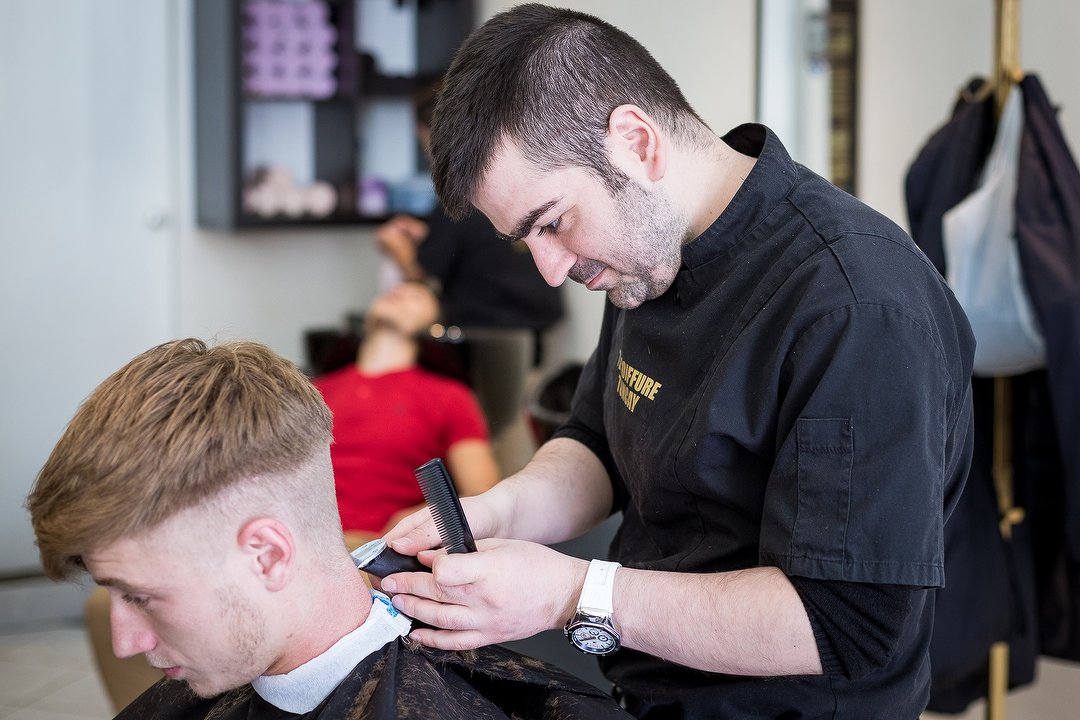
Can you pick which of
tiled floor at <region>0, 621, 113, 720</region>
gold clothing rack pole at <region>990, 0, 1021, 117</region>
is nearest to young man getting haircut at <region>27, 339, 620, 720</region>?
gold clothing rack pole at <region>990, 0, 1021, 117</region>

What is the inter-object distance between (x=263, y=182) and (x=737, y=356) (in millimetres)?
3155

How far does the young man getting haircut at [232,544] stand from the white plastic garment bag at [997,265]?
1.26 meters

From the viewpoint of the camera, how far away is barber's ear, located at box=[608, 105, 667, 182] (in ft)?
3.89

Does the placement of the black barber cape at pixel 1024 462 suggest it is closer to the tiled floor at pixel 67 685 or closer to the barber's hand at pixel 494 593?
the tiled floor at pixel 67 685

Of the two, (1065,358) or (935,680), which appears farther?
(935,680)

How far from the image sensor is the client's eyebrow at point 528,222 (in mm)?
1199

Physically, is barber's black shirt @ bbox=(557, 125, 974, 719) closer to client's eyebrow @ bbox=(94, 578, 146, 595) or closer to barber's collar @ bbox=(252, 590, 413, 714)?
barber's collar @ bbox=(252, 590, 413, 714)

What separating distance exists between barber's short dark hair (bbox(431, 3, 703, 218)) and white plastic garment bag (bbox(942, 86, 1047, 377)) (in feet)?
3.73

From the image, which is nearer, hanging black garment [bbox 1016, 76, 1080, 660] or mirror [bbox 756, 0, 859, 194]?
hanging black garment [bbox 1016, 76, 1080, 660]

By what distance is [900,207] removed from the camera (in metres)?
2.82

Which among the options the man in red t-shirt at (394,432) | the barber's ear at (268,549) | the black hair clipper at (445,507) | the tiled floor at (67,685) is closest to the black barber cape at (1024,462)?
the tiled floor at (67,685)

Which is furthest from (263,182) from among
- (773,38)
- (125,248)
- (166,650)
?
(166,650)

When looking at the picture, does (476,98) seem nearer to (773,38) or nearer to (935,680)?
(773,38)

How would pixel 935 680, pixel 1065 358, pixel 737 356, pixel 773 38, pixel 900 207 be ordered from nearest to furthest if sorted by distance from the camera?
→ pixel 737 356, pixel 1065 358, pixel 935 680, pixel 773 38, pixel 900 207
